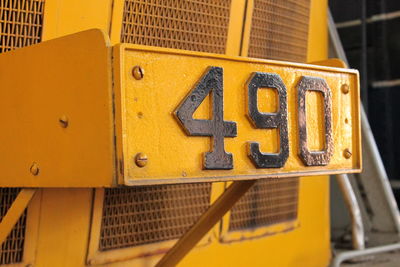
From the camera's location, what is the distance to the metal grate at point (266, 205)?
7.22ft

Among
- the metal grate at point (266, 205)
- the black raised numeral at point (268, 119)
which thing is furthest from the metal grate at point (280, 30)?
the black raised numeral at point (268, 119)

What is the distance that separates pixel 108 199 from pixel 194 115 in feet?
1.98

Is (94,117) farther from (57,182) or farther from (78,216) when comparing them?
(78,216)

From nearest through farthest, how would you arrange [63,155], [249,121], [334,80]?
[63,155] < [249,121] < [334,80]

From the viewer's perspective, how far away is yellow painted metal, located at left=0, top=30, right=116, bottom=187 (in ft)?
3.63

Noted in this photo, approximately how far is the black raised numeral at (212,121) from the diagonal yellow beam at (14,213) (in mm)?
421

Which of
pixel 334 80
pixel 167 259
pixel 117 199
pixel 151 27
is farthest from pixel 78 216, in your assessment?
pixel 334 80

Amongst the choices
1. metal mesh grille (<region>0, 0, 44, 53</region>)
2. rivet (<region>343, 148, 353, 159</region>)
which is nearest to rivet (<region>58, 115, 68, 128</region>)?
metal mesh grille (<region>0, 0, 44, 53</region>)

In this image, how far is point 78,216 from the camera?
5.41 feet

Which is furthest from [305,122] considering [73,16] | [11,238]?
[11,238]

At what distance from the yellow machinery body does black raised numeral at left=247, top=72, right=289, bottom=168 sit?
0.48 feet

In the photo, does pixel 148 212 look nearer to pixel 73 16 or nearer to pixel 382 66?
pixel 73 16

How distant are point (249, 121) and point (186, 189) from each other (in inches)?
27.4

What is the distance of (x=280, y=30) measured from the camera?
7.54 feet
